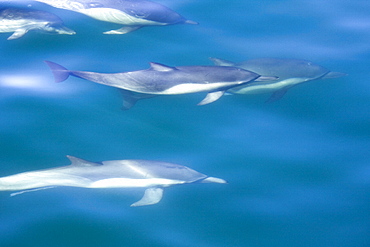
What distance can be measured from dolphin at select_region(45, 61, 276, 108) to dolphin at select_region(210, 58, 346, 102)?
319mm

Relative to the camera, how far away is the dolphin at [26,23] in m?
8.01

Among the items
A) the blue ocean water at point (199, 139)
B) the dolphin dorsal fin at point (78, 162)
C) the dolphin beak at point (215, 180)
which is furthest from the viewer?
the dolphin beak at point (215, 180)

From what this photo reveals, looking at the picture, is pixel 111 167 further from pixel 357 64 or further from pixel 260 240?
pixel 357 64

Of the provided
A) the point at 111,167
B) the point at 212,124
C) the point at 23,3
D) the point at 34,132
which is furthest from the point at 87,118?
the point at 23,3

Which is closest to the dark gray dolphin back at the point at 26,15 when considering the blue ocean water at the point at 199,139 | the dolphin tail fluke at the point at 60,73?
the blue ocean water at the point at 199,139

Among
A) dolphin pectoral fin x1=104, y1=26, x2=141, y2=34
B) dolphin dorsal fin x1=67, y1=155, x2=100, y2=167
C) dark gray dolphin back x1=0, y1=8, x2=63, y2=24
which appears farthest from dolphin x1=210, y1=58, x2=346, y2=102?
dark gray dolphin back x1=0, y1=8, x2=63, y2=24

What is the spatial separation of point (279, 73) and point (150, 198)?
3010mm

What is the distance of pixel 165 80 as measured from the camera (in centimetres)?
653

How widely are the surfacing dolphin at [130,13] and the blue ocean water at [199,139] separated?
15 cm

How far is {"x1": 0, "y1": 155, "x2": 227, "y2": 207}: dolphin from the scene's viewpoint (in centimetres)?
520

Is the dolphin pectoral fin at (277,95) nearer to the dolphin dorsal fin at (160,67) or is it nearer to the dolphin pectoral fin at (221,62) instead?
the dolphin pectoral fin at (221,62)

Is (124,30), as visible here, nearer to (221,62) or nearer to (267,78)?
(221,62)

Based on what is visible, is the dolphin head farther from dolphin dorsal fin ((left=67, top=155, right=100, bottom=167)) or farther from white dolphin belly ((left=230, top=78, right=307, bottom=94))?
dolphin dorsal fin ((left=67, top=155, right=100, bottom=167))

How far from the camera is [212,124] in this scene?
6.36m
